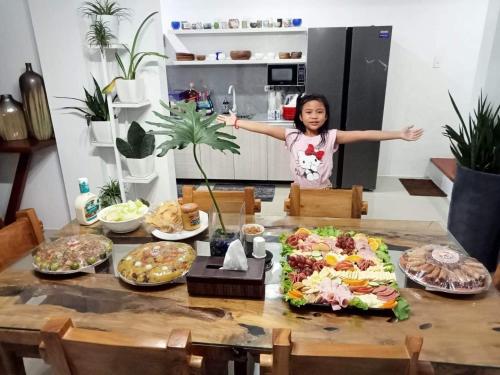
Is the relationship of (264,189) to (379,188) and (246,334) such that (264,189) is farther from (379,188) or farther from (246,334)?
(246,334)

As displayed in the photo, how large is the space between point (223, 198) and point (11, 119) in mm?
1828

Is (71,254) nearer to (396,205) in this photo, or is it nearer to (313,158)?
(313,158)

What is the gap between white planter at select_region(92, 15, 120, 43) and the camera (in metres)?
2.24

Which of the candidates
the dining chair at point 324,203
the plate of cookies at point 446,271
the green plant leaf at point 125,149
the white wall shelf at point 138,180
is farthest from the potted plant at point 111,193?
the plate of cookies at point 446,271

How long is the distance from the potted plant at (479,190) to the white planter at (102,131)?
2.26 m

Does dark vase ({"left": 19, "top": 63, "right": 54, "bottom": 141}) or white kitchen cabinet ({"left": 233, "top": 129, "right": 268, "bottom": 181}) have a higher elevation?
dark vase ({"left": 19, "top": 63, "right": 54, "bottom": 141})

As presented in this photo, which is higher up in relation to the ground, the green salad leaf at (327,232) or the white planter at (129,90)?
the white planter at (129,90)

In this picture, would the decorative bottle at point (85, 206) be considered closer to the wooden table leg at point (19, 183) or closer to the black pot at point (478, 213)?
the wooden table leg at point (19, 183)

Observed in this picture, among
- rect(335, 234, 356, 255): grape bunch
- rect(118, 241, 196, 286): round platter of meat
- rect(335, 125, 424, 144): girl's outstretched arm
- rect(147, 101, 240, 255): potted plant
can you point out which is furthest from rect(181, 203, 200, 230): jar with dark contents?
rect(335, 125, 424, 144): girl's outstretched arm

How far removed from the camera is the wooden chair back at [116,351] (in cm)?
78

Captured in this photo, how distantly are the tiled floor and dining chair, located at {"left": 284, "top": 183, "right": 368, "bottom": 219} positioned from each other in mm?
1578

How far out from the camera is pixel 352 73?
357 cm

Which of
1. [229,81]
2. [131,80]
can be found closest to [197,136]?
[131,80]

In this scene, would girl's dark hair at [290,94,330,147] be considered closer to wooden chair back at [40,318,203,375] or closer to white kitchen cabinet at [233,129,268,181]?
wooden chair back at [40,318,203,375]
